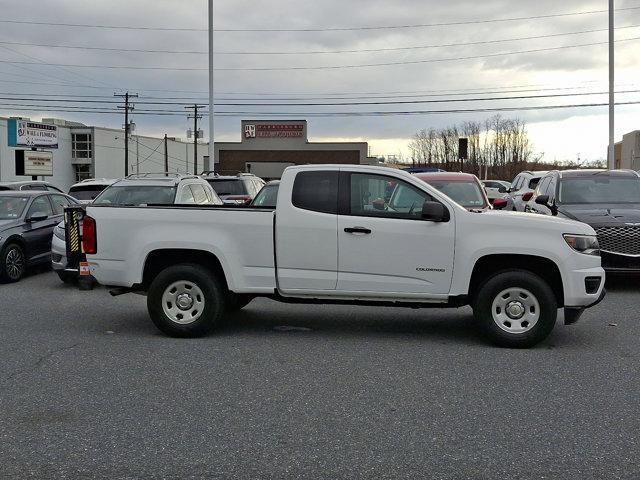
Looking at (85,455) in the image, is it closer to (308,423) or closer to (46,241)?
(308,423)

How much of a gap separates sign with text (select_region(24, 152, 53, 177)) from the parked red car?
39151mm

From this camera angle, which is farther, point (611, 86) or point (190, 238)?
point (611, 86)

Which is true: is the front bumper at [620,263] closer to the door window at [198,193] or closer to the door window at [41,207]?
the door window at [198,193]

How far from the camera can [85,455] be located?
4168 millimetres

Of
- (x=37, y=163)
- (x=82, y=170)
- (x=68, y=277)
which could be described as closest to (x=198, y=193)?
(x=68, y=277)

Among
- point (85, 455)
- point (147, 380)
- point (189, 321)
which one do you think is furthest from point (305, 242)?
point (85, 455)

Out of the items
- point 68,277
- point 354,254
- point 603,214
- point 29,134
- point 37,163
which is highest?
point 29,134

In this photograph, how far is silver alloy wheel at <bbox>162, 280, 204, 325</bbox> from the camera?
7.29m

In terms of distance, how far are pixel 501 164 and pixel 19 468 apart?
84.8 m

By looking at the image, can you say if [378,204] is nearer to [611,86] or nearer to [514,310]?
[514,310]

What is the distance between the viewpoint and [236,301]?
8336 mm

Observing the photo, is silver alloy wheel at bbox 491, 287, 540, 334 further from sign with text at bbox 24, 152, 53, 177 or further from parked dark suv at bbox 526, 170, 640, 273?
sign with text at bbox 24, 152, 53, 177

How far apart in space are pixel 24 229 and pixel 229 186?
6.61m

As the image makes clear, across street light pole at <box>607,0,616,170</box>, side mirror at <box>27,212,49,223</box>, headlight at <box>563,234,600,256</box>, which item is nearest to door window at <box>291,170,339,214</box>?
headlight at <box>563,234,600,256</box>
